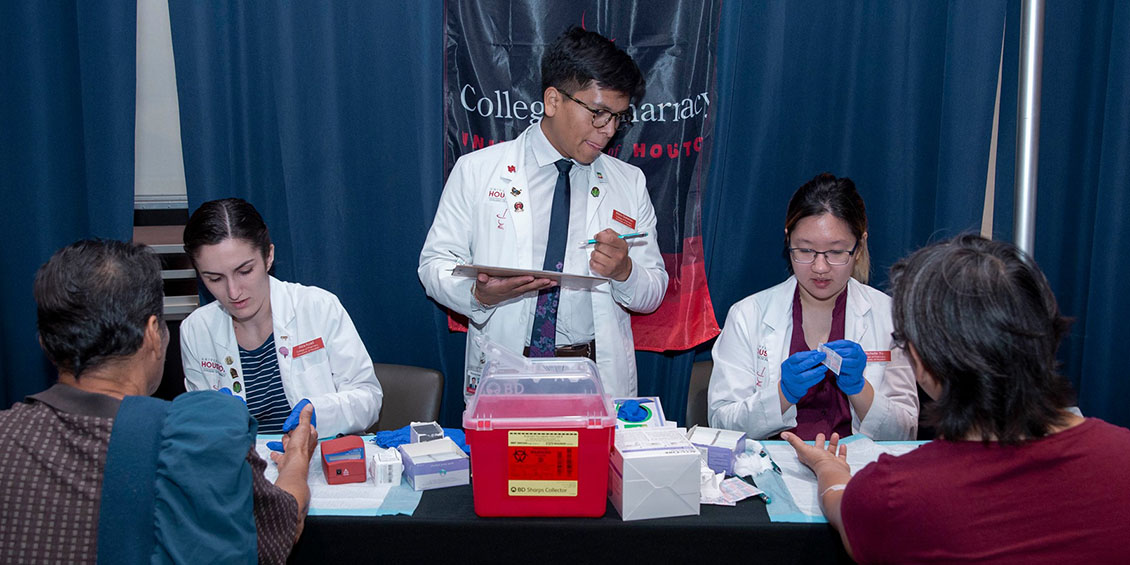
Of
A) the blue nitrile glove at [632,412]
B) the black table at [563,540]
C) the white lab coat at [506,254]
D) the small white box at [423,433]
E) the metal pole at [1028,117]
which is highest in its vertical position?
the metal pole at [1028,117]

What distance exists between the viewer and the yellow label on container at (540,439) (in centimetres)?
144

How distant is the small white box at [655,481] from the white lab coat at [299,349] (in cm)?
90

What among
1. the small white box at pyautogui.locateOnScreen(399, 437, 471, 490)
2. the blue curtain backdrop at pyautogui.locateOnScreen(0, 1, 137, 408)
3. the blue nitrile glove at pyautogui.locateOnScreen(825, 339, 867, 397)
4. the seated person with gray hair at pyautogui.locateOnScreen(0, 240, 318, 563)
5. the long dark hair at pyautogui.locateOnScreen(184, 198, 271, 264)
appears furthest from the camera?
the blue curtain backdrop at pyautogui.locateOnScreen(0, 1, 137, 408)

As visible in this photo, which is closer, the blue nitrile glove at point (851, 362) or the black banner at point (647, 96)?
the blue nitrile glove at point (851, 362)

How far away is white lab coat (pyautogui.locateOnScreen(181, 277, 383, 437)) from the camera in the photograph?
2148 millimetres

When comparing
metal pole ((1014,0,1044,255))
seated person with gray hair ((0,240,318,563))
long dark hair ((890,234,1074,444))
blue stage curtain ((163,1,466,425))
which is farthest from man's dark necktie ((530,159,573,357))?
metal pole ((1014,0,1044,255))

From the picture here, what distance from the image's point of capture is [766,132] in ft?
9.25

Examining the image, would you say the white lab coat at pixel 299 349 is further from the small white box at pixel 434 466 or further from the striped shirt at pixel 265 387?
the small white box at pixel 434 466

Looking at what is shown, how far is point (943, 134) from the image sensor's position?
277 centimetres

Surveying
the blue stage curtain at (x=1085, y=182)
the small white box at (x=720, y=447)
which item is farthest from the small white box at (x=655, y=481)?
the blue stage curtain at (x=1085, y=182)

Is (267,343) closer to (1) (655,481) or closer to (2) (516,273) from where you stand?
(2) (516,273)

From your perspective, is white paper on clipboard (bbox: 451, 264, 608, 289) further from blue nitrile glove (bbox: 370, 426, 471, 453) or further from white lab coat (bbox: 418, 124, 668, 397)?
blue nitrile glove (bbox: 370, 426, 471, 453)

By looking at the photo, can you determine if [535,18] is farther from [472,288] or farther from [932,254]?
[932,254]

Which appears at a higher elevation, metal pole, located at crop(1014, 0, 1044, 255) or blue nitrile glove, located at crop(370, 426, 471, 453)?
metal pole, located at crop(1014, 0, 1044, 255)
